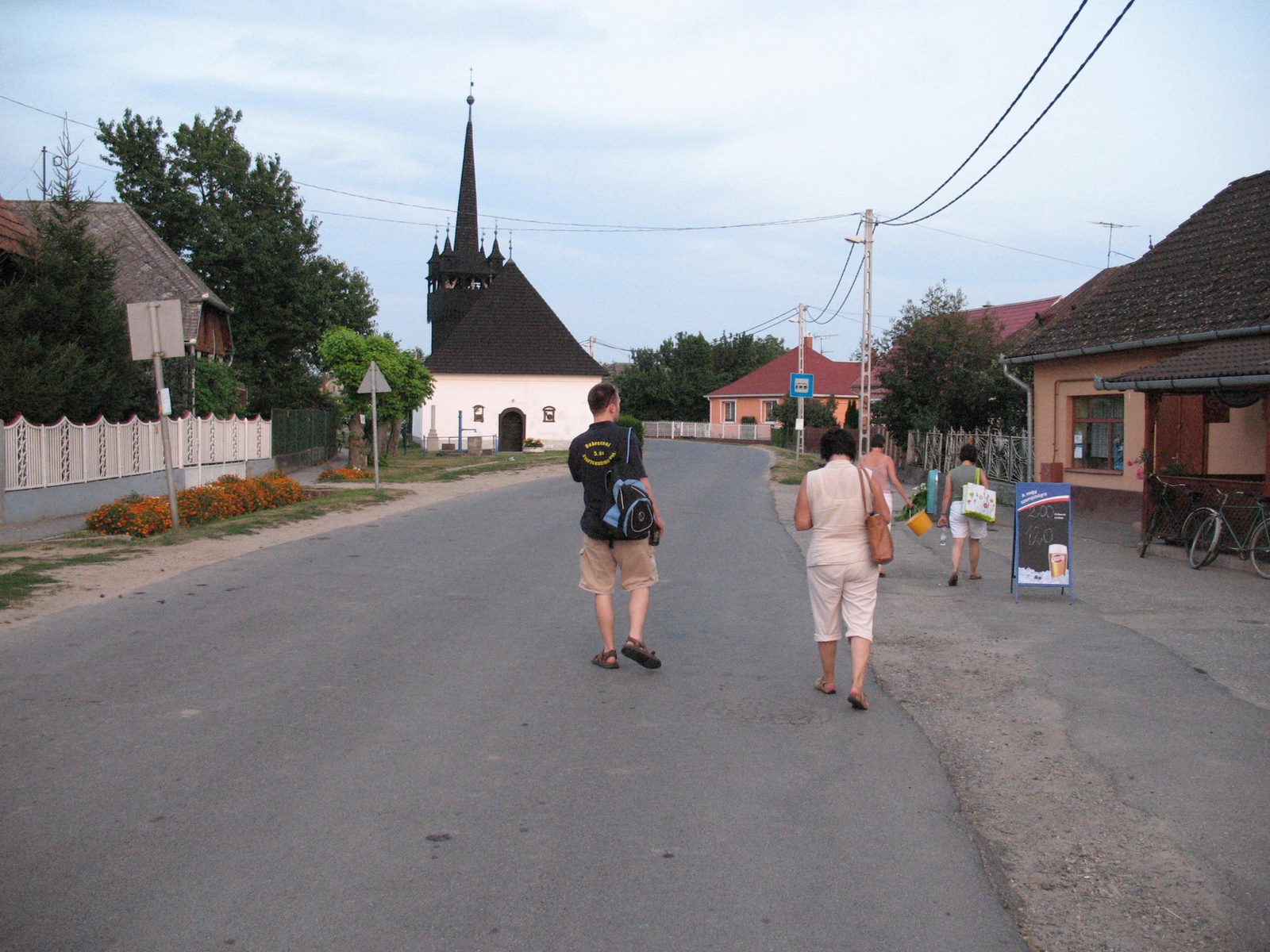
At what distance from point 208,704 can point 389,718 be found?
1.07 meters

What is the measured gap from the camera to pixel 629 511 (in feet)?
21.5

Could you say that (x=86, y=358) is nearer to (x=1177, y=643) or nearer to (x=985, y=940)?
(x=1177, y=643)

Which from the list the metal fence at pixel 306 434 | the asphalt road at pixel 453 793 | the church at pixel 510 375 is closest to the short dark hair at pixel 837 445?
the asphalt road at pixel 453 793

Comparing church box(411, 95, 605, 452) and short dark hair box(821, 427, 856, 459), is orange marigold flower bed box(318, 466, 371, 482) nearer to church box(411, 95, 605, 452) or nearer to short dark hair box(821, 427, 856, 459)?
short dark hair box(821, 427, 856, 459)

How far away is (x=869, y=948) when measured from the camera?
3.34m

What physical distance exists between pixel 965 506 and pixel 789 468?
25829 millimetres

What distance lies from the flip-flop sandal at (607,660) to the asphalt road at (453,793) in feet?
0.24

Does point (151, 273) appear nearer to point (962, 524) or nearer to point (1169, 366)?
point (962, 524)

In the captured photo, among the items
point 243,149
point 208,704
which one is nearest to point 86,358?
point 208,704

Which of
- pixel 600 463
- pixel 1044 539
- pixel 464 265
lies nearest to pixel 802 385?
pixel 1044 539

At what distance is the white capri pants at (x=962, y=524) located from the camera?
36.7 feet

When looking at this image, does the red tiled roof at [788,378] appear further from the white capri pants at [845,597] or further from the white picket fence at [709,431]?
the white capri pants at [845,597]

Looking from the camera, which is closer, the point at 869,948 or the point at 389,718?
the point at 869,948

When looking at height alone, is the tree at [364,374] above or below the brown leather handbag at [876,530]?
above
